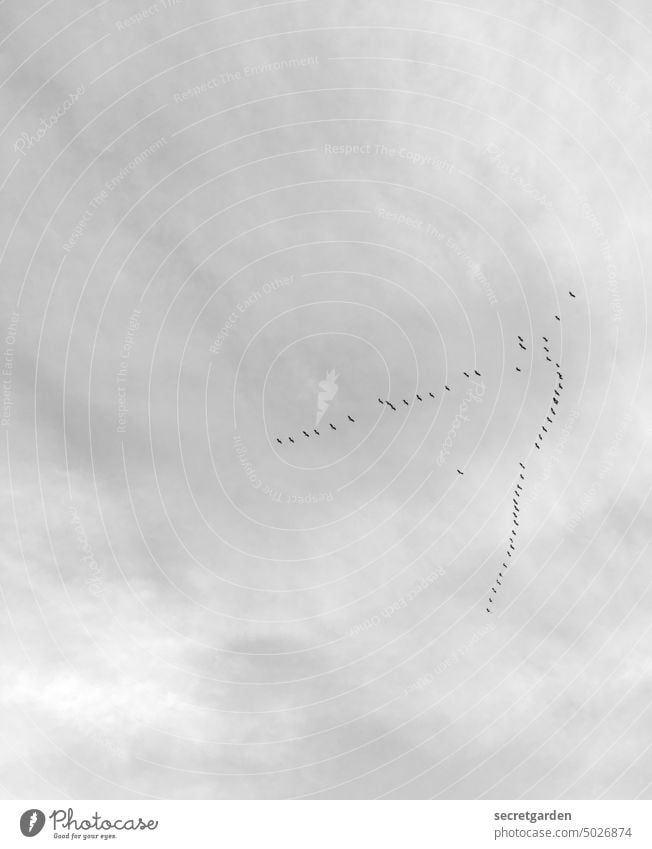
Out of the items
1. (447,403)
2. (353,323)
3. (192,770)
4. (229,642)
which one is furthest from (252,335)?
(192,770)

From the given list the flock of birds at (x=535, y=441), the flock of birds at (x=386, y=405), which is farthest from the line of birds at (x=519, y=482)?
the flock of birds at (x=386, y=405)

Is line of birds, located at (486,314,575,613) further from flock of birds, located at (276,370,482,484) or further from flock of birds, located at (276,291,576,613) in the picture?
flock of birds, located at (276,370,482,484)

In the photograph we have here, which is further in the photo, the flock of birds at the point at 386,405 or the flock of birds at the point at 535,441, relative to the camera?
the flock of birds at the point at 386,405

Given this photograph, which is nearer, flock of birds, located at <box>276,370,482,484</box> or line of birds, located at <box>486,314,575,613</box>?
line of birds, located at <box>486,314,575,613</box>

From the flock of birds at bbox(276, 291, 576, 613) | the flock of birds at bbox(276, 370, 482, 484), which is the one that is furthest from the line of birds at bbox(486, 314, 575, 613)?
the flock of birds at bbox(276, 370, 482, 484)

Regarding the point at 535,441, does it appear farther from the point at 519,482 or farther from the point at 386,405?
the point at 386,405

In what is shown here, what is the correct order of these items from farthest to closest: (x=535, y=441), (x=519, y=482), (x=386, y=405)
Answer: (x=386, y=405) < (x=519, y=482) < (x=535, y=441)

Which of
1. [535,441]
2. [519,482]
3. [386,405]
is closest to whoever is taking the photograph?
[535,441]

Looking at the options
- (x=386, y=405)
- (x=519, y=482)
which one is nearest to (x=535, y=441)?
(x=519, y=482)

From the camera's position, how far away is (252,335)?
105 m

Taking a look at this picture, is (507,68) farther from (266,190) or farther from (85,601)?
(85,601)

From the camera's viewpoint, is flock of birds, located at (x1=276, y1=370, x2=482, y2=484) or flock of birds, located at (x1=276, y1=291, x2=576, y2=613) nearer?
flock of birds, located at (x1=276, y1=291, x2=576, y2=613)

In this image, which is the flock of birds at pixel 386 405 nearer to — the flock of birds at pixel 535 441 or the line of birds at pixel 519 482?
the flock of birds at pixel 535 441

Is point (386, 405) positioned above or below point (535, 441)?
above
